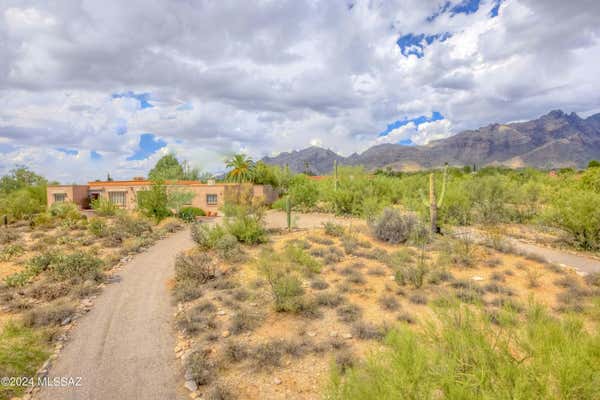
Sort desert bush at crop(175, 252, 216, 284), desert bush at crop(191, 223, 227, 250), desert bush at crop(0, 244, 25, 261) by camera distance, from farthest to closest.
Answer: desert bush at crop(191, 223, 227, 250), desert bush at crop(0, 244, 25, 261), desert bush at crop(175, 252, 216, 284)

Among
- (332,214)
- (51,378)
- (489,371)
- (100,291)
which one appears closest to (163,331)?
(51,378)

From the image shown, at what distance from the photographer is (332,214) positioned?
86.8ft

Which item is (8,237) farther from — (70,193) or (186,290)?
(70,193)

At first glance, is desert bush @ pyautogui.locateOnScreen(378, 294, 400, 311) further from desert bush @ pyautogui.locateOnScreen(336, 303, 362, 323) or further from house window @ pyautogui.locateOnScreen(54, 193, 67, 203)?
house window @ pyautogui.locateOnScreen(54, 193, 67, 203)

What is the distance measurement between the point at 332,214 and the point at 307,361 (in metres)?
21.3

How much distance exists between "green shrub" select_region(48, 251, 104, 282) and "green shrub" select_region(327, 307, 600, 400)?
9.58m

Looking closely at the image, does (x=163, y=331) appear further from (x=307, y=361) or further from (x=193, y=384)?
(x=307, y=361)

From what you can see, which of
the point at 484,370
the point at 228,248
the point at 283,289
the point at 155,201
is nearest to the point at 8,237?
the point at 155,201

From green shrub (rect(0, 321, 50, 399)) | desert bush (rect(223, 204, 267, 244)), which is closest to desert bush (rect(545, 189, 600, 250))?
desert bush (rect(223, 204, 267, 244))

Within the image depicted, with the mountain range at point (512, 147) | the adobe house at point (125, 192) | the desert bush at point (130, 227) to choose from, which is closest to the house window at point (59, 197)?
the adobe house at point (125, 192)

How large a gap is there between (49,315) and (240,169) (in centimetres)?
3095

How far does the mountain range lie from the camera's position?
121 metres

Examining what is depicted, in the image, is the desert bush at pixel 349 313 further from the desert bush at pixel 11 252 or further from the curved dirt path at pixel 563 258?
the desert bush at pixel 11 252

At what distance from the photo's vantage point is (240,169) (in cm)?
3719
